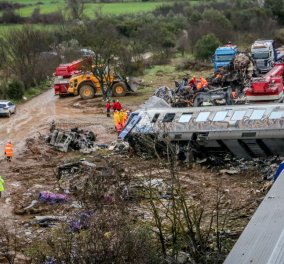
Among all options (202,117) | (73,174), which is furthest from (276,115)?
(73,174)

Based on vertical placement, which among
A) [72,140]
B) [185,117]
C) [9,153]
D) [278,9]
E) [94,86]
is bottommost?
[278,9]

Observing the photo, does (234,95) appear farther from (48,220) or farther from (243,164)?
(48,220)

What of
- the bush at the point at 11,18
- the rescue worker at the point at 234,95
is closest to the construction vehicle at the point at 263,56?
the rescue worker at the point at 234,95

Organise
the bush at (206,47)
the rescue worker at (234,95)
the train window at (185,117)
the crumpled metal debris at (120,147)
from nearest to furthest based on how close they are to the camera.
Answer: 1. the train window at (185,117)
2. the crumpled metal debris at (120,147)
3. the rescue worker at (234,95)
4. the bush at (206,47)

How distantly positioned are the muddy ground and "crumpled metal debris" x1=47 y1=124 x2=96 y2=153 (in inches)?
15.5

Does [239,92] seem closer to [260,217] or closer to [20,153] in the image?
[20,153]

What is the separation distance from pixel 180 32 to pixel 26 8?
37170 millimetres

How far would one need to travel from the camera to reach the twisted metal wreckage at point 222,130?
22078 mm

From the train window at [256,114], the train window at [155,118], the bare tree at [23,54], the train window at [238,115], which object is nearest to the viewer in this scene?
the train window at [256,114]

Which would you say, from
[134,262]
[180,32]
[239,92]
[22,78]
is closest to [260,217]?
[134,262]

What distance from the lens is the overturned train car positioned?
22.1m

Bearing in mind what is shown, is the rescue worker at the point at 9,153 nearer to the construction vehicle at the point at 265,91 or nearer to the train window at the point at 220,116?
the train window at the point at 220,116

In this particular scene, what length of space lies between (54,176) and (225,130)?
6446 mm

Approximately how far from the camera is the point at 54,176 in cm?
2303
